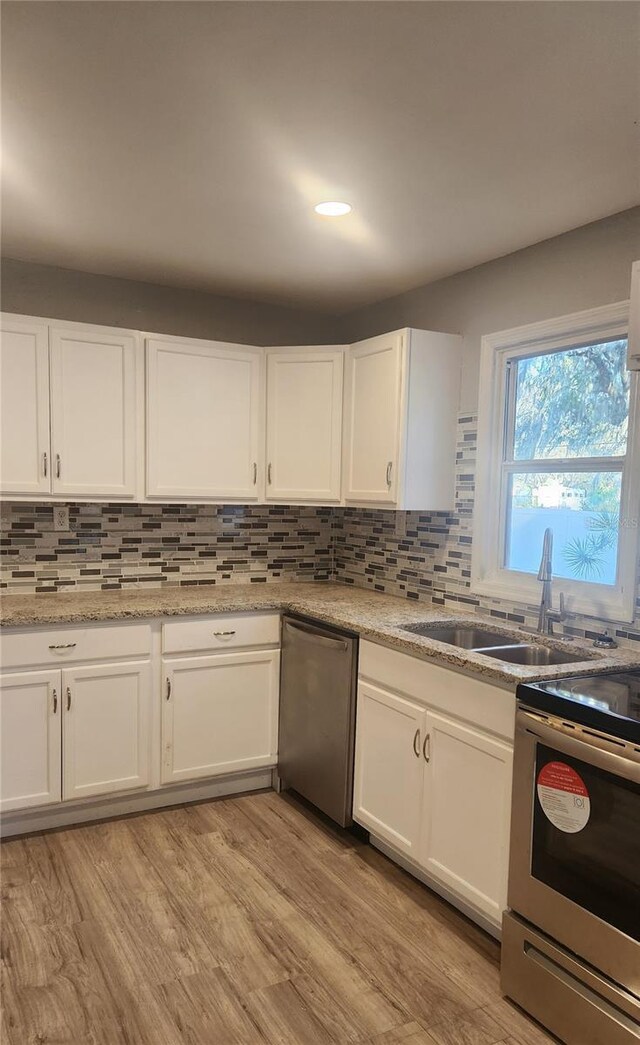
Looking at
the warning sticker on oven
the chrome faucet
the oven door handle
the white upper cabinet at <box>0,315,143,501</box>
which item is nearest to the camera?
the oven door handle

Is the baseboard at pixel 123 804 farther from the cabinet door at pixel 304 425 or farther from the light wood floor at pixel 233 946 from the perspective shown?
the cabinet door at pixel 304 425

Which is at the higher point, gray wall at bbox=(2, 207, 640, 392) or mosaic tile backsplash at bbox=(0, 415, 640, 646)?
gray wall at bbox=(2, 207, 640, 392)

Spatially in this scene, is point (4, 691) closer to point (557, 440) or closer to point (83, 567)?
point (83, 567)

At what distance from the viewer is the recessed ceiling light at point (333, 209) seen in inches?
96.9

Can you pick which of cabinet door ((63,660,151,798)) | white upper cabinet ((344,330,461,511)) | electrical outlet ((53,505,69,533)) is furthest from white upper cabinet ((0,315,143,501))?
white upper cabinet ((344,330,461,511))

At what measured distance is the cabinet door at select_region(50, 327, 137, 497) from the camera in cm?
307

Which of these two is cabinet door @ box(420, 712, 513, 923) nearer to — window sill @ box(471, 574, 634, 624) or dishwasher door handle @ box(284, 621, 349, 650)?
dishwasher door handle @ box(284, 621, 349, 650)

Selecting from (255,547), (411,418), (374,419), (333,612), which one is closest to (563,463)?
(411,418)

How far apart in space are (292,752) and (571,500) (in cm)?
163

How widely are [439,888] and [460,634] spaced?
934 mm

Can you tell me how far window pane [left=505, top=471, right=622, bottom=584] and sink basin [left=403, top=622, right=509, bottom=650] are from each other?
0.31m

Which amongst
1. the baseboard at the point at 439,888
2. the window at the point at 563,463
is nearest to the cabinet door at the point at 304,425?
the window at the point at 563,463

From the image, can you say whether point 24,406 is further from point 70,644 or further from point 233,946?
point 233,946

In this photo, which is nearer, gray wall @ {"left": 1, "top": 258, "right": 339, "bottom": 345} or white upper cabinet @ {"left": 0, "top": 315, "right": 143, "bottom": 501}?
white upper cabinet @ {"left": 0, "top": 315, "right": 143, "bottom": 501}
